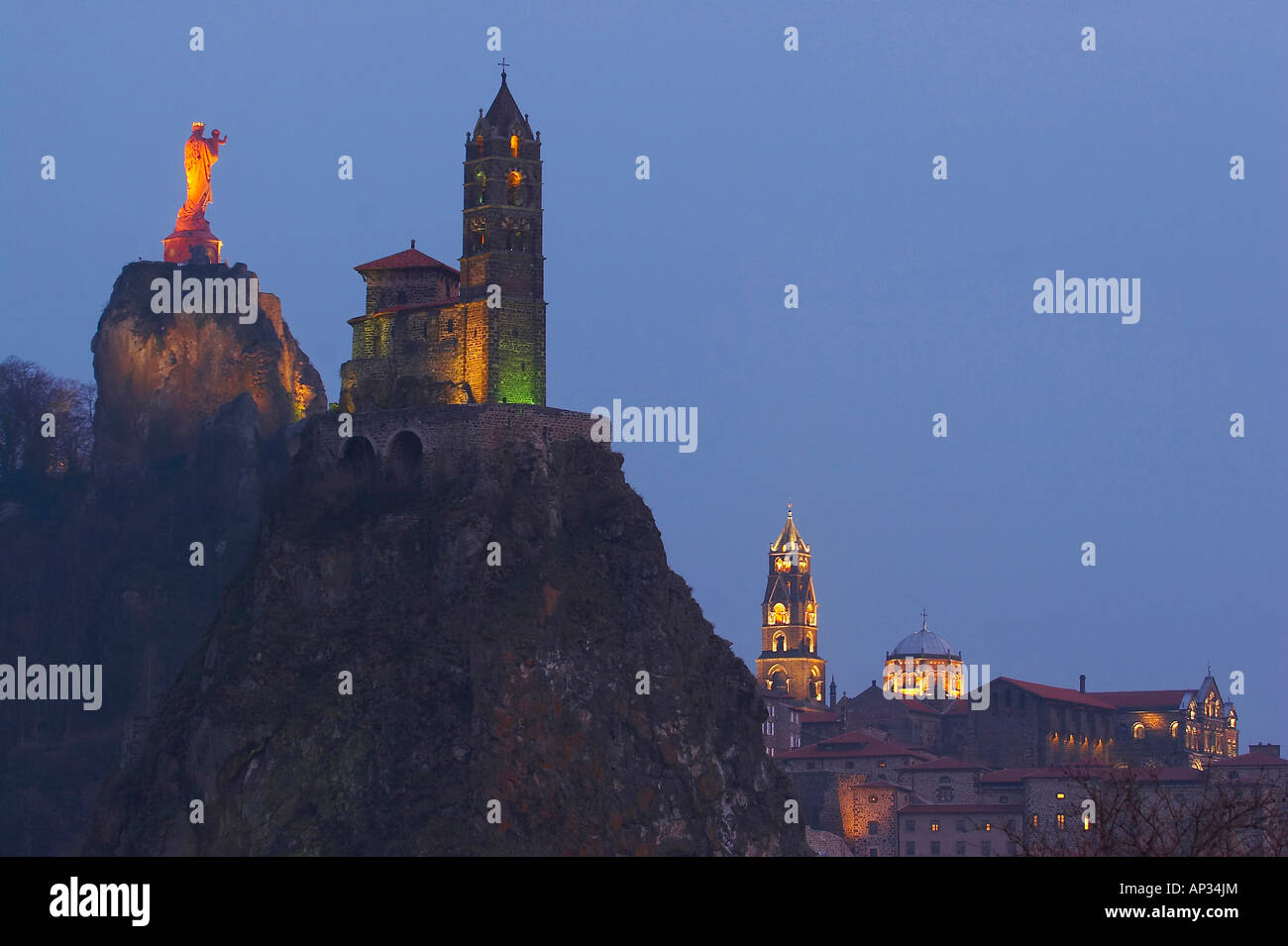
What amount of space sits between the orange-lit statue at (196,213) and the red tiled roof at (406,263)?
2973cm

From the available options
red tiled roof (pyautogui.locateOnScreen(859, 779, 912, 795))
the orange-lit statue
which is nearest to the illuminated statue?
the orange-lit statue

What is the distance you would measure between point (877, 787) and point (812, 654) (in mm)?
55866

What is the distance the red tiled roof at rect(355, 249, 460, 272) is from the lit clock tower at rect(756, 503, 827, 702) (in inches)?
3454

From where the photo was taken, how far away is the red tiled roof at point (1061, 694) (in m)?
163

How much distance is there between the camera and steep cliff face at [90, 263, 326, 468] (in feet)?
427

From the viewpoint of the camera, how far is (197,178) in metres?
140

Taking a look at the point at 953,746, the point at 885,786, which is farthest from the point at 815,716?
the point at 885,786

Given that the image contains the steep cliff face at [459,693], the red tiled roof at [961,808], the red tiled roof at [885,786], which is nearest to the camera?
the steep cliff face at [459,693]

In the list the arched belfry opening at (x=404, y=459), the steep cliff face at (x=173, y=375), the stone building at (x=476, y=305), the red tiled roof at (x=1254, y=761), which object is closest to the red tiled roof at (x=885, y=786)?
the red tiled roof at (x=1254, y=761)

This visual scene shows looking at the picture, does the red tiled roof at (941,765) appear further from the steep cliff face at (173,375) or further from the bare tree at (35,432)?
the bare tree at (35,432)

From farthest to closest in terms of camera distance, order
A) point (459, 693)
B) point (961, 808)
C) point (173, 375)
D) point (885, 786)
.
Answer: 1. point (885, 786)
2. point (961, 808)
3. point (173, 375)
4. point (459, 693)

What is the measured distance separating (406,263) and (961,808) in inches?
1898

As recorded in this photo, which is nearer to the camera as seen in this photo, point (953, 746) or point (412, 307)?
point (412, 307)

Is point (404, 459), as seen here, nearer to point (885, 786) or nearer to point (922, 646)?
point (885, 786)
